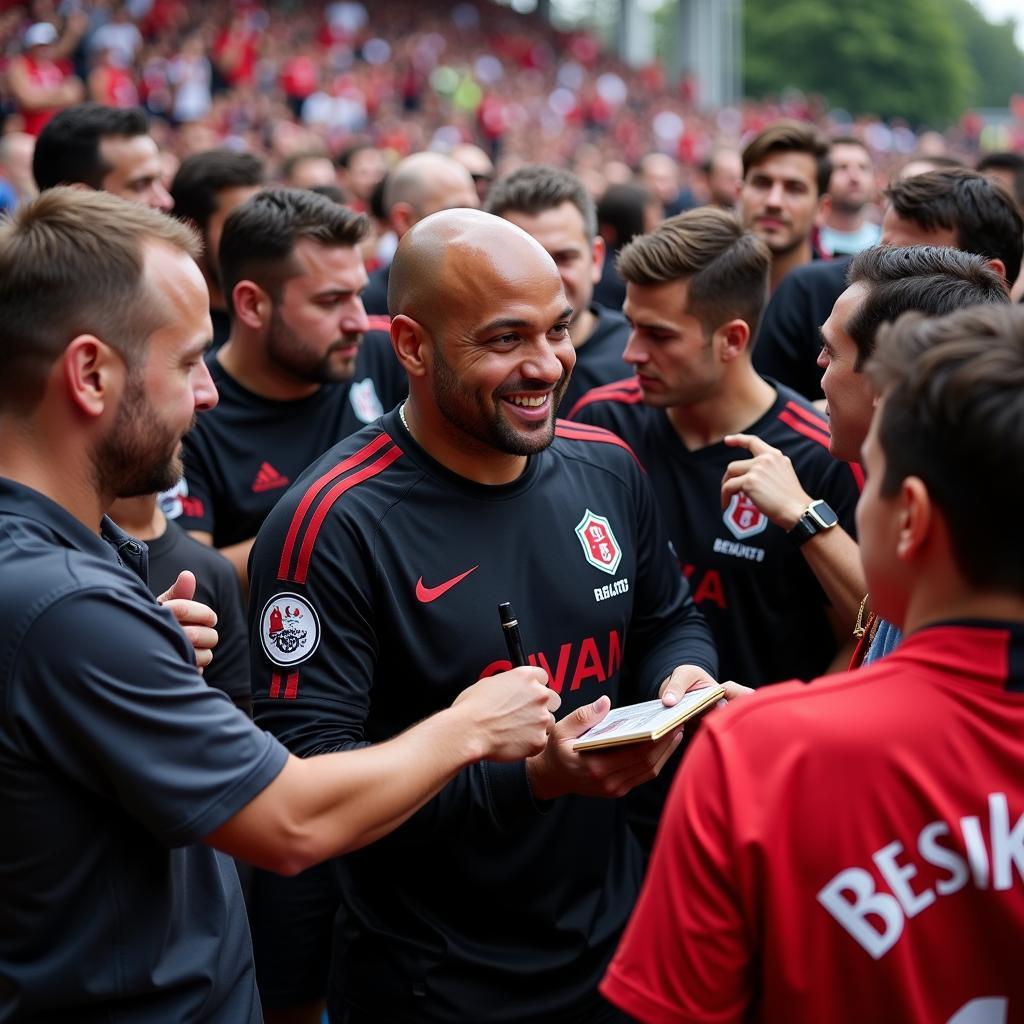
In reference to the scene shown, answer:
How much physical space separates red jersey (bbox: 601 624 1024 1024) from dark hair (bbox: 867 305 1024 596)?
0.12 m

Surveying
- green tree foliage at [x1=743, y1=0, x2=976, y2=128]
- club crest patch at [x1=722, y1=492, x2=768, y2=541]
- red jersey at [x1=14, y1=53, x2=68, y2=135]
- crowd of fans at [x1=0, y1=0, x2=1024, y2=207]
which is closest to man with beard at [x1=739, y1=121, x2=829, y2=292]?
club crest patch at [x1=722, y1=492, x2=768, y2=541]

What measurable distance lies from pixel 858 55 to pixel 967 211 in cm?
6637

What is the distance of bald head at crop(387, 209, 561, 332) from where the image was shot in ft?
9.51

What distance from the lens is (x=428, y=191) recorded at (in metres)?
6.72

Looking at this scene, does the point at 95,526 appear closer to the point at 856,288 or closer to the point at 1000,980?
the point at 1000,980

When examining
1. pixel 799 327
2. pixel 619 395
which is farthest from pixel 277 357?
pixel 799 327

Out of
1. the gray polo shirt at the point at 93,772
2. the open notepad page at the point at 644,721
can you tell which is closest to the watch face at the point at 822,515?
the open notepad page at the point at 644,721

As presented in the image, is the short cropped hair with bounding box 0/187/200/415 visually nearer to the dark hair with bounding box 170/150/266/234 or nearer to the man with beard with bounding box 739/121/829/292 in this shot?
the dark hair with bounding box 170/150/266/234

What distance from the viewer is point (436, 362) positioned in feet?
9.70

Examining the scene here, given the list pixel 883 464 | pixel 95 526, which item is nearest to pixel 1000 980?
pixel 883 464

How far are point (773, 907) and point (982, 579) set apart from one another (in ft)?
1.79

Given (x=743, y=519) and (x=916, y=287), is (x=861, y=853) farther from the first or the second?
(x=743, y=519)

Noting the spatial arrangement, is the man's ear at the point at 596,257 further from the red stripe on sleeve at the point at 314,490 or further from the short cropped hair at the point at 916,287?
the red stripe on sleeve at the point at 314,490

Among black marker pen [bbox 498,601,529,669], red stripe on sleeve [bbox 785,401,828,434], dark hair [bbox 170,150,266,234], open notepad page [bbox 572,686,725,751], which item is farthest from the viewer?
dark hair [bbox 170,150,266,234]
